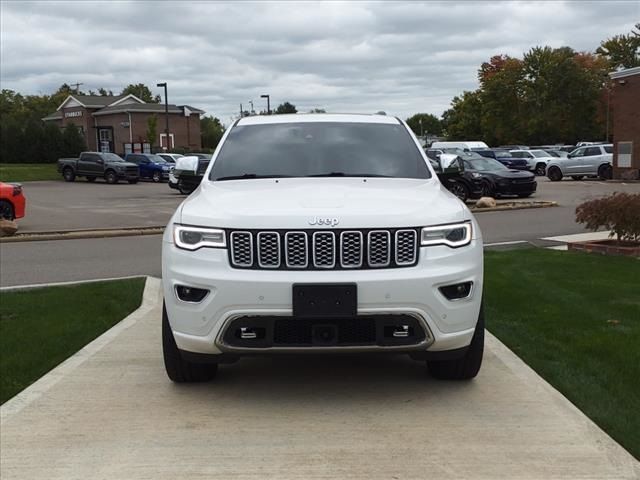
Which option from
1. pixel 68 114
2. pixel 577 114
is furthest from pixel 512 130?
pixel 68 114

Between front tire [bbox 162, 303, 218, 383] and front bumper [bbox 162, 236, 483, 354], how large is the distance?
0.25m

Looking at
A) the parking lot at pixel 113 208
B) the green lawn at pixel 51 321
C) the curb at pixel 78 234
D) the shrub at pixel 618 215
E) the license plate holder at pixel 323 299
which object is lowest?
the parking lot at pixel 113 208

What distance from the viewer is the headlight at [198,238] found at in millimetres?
4117

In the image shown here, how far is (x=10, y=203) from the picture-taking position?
17047 mm

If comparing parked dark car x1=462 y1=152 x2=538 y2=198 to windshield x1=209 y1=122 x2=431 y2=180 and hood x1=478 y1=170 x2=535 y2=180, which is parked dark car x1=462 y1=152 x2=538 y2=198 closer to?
hood x1=478 y1=170 x2=535 y2=180

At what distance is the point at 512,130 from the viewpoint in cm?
7575

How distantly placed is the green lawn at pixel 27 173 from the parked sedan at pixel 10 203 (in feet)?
105

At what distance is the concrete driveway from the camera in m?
3.54

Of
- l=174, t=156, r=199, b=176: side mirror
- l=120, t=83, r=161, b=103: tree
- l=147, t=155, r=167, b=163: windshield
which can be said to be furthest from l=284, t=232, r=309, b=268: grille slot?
l=120, t=83, r=161, b=103: tree

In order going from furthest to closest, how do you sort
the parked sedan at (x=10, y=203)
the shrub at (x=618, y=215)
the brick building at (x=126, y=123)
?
the brick building at (x=126, y=123) < the parked sedan at (x=10, y=203) < the shrub at (x=618, y=215)

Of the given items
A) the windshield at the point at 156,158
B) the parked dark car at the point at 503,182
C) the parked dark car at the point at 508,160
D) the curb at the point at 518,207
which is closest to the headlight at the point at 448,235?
the curb at the point at 518,207

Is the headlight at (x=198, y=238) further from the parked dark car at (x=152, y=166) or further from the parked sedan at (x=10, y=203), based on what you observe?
the parked dark car at (x=152, y=166)

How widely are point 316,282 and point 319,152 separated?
174cm

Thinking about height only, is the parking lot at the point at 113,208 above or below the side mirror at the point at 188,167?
below
